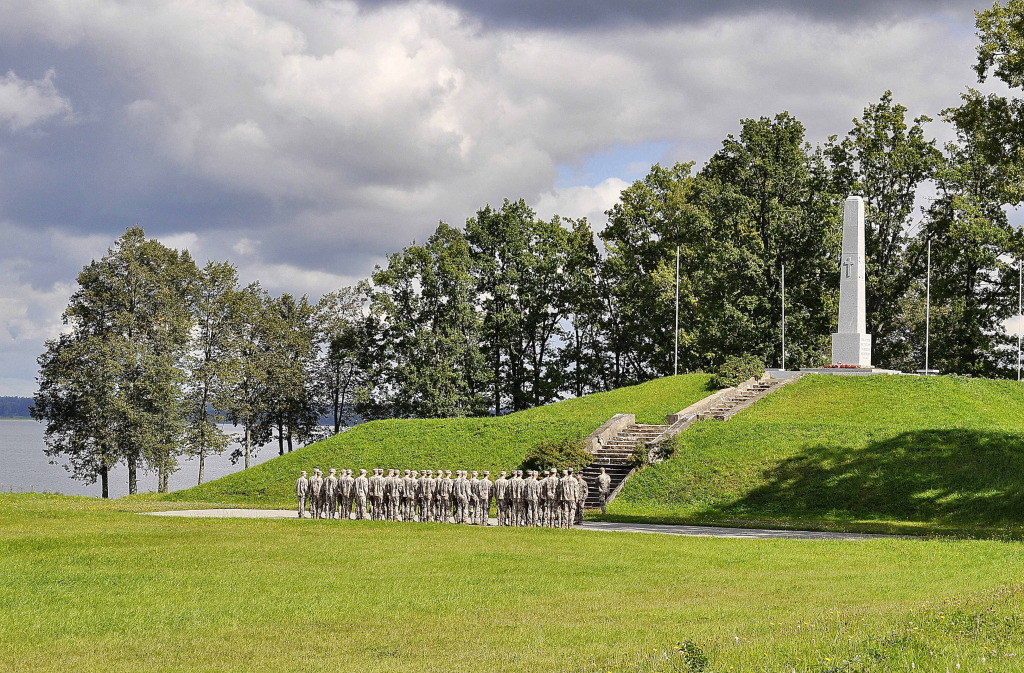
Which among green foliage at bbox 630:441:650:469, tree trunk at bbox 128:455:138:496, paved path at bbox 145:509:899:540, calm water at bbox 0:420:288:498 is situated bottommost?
calm water at bbox 0:420:288:498

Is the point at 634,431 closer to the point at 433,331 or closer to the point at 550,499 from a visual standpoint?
the point at 550,499

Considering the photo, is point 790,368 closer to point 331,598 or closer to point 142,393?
point 142,393

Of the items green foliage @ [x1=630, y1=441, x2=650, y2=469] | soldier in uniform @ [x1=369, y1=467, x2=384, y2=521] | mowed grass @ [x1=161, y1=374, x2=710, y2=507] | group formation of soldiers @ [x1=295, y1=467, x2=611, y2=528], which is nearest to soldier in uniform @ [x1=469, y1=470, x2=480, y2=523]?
group formation of soldiers @ [x1=295, y1=467, x2=611, y2=528]

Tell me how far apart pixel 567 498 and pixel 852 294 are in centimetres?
2477

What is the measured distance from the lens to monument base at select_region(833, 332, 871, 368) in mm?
46656

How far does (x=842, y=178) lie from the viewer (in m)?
58.8

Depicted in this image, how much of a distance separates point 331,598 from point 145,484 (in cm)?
8289

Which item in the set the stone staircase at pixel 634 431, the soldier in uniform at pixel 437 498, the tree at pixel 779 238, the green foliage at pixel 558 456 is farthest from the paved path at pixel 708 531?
the tree at pixel 779 238

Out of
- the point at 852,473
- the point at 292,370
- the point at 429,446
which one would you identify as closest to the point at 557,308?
the point at 292,370

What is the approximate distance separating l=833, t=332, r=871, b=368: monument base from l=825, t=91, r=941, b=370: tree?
10.6 m

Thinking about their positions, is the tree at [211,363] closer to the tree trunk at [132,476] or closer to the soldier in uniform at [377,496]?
the tree trunk at [132,476]

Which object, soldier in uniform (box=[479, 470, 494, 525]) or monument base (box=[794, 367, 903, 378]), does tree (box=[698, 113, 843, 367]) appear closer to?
monument base (box=[794, 367, 903, 378])

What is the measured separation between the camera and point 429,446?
4181cm

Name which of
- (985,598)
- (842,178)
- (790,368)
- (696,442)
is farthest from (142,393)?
(985,598)
